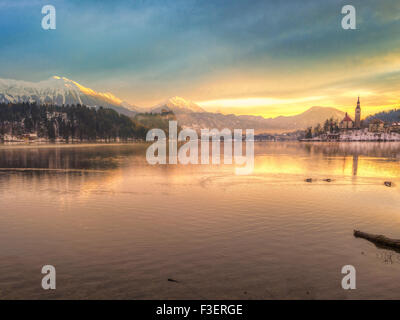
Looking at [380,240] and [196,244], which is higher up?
[380,240]

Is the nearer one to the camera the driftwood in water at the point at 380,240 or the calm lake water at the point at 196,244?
the calm lake water at the point at 196,244

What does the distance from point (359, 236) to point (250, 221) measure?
26.9 ft

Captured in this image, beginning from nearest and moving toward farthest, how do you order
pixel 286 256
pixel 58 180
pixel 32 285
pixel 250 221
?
1. pixel 32 285
2. pixel 286 256
3. pixel 250 221
4. pixel 58 180

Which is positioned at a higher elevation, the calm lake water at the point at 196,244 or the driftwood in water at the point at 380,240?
the driftwood in water at the point at 380,240

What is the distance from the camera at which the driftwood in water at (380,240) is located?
1842 centimetres

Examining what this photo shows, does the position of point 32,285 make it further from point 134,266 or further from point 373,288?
point 373,288

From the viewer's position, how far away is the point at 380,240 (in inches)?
757

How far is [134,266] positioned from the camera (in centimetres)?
1585

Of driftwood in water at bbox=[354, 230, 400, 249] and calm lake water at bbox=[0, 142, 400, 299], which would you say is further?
driftwood in water at bbox=[354, 230, 400, 249]

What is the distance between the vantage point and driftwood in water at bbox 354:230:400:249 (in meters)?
18.4

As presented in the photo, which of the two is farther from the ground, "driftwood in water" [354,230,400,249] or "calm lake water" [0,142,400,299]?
"driftwood in water" [354,230,400,249]

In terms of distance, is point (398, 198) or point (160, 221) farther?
point (398, 198)

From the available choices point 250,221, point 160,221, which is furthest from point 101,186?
point 250,221
